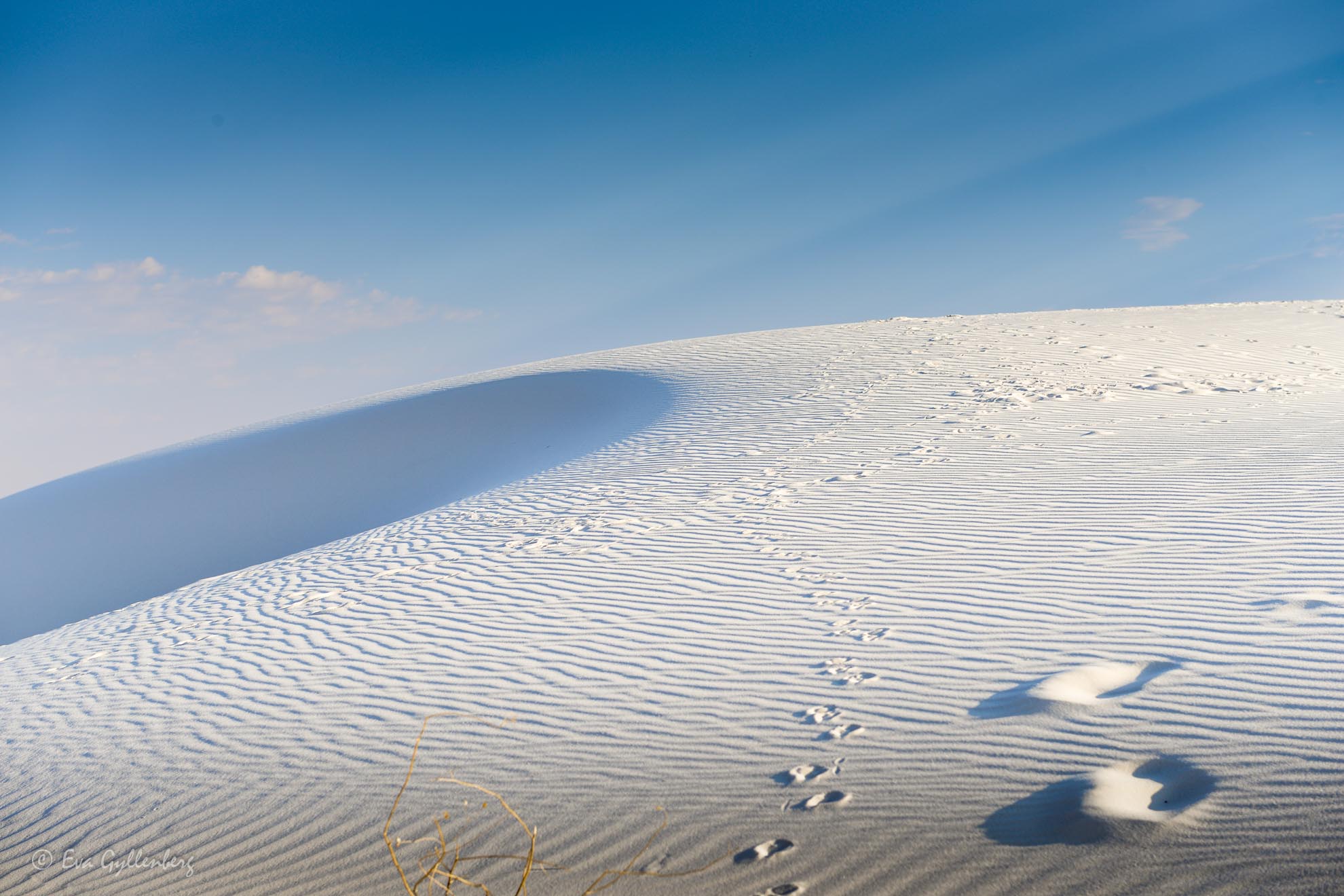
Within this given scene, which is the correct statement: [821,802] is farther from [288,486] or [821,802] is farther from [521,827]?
[288,486]

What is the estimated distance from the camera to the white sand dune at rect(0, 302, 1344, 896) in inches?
132

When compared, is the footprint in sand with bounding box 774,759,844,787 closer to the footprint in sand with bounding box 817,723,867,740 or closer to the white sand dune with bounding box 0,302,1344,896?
the white sand dune with bounding box 0,302,1344,896

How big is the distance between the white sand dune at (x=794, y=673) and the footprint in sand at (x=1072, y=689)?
0.06ft

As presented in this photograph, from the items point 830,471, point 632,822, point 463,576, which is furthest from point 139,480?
point 632,822

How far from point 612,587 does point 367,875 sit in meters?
3.56

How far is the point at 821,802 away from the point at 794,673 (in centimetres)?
133

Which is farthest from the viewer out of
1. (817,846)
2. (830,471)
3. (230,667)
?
(830,471)

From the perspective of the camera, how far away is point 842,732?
416 cm

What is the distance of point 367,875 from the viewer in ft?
12.0

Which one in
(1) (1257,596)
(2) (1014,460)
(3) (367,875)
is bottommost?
(3) (367,875)

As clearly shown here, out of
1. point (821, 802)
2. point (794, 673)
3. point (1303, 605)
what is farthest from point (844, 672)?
point (1303, 605)

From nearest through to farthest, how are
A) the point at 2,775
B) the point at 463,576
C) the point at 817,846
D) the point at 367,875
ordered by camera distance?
1. the point at 817,846
2. the point at 367,875
3. the point at 2,775
4. the point at 463,576

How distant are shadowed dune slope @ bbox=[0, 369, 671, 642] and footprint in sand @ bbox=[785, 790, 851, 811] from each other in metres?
9.61

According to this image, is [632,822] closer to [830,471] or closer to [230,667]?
[230,667]
